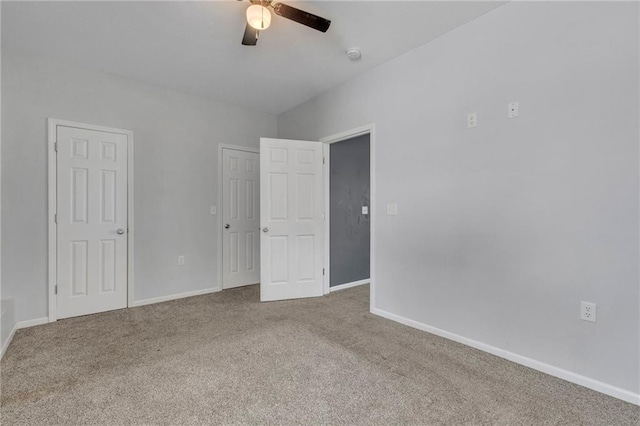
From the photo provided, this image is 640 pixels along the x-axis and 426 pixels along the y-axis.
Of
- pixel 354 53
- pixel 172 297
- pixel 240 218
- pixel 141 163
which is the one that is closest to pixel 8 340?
pixel 172 297

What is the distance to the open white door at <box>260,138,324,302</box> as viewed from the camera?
3537 mm

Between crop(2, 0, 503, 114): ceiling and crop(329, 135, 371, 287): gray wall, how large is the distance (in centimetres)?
107

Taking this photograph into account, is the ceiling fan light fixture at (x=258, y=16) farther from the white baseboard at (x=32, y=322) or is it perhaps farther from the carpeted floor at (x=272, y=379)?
the white baseboard at (x=32, y=322)

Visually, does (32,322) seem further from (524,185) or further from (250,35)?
(524,185)

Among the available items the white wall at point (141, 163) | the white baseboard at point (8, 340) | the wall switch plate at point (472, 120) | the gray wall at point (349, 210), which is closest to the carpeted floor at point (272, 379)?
the white baseboard at point (8, 340)

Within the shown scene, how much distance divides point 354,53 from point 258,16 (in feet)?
3.66

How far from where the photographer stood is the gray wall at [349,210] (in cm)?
400

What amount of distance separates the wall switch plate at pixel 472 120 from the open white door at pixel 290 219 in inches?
71.3

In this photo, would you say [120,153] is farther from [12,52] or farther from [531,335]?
[531,335]

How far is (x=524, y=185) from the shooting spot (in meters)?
2.06

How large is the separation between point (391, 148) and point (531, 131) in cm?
117

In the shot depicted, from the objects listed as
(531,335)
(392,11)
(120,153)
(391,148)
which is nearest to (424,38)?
(392,11)

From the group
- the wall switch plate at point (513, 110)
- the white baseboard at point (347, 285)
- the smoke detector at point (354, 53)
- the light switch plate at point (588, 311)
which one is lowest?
the white baseboard at point (347, 285)

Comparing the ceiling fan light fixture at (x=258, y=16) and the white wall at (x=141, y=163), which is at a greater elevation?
the ceiling fan light fixture at (x=258, y=16)
